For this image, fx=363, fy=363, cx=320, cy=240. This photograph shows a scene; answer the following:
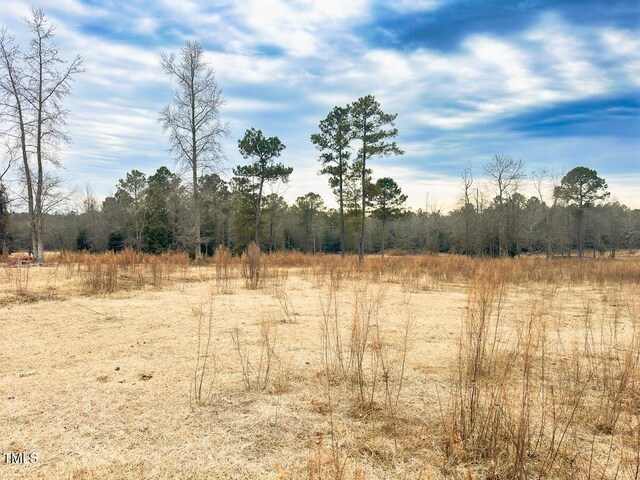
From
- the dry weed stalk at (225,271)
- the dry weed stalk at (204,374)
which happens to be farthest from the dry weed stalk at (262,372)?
the dry weed stalk at (225,271)

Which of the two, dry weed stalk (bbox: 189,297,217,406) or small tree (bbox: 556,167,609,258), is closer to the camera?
dry weed stalk (bbox: 189,297,217,406)

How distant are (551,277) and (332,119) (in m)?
15.3

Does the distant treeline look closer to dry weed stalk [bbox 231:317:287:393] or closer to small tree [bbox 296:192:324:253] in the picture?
small tree [bbox 296:192:324:253]

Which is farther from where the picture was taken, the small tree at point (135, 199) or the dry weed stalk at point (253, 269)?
the small tree at point (135, 199)

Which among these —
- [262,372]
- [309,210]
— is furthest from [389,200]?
[262,372]

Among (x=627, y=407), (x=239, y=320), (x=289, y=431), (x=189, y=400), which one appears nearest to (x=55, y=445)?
(x=189, y=400)

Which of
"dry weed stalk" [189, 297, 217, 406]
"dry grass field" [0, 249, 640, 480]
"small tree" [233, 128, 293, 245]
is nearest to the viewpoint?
"dry grass field" [0, 249, 640, 480]

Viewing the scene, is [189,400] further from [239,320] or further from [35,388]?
[239,320]

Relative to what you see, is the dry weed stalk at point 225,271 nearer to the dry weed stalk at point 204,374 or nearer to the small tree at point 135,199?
the dry weed stalk at point 204,374

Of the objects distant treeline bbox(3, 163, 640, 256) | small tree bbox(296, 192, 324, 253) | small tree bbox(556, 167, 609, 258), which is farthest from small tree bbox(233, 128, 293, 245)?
small tree bbox(556, 167, 609, 258)

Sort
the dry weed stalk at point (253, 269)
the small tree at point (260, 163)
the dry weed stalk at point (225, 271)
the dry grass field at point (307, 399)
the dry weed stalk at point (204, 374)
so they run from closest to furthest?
the dry grass field at point (307, 399)
the dry weed stalk at point (204, 374)
the dry weed stalk at point (225, 271)
the dry weed stalk at point (253, 269)
the small tree at point (260, 163)

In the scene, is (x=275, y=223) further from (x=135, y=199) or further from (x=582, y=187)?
(x=582, y=187)

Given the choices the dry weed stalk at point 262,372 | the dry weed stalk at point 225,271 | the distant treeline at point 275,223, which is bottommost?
the dry weed stalk at point 262,372

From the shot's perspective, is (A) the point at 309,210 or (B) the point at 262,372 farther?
(A) the point at 309,210
